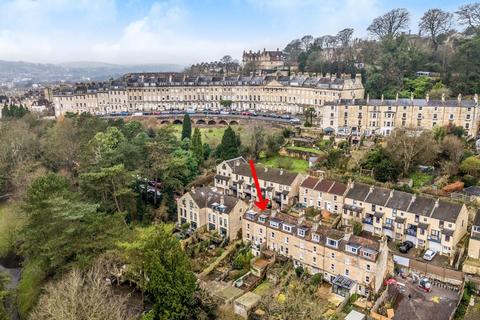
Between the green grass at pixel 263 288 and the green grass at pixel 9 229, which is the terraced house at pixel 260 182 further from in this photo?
the green grass at pixel 9 229

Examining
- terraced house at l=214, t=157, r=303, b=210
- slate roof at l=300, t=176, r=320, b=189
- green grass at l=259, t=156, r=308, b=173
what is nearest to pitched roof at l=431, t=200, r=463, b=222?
slate roof at l=300, t=176, r=320, b=189

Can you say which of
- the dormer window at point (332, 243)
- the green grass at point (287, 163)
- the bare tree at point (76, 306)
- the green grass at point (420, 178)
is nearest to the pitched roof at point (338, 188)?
the green grass at point (420, 178)

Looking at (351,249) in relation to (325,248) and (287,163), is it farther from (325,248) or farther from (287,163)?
(287,163)

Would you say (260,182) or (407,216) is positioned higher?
(260,182)

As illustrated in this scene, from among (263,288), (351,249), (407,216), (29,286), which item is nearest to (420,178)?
(407,216)

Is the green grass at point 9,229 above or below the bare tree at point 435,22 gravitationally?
below

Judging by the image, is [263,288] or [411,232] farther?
[411,232]

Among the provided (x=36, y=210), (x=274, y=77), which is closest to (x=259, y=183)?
(x=36, y=210)

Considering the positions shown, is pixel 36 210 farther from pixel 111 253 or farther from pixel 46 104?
pixel 46 104
